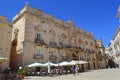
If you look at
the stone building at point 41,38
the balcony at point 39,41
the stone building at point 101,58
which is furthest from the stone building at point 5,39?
the stone building at point 101,58

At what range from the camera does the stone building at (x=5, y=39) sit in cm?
1945

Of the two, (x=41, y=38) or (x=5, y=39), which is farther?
(x=41, y=38)

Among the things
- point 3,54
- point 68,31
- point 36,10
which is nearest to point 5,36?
point 3,54

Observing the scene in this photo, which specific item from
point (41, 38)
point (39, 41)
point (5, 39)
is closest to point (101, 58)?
point (41, 38)

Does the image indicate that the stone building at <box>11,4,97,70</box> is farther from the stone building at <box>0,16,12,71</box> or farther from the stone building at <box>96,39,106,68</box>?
the stone building at <box>96,39,106,68</box>

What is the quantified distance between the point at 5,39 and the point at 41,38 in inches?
300

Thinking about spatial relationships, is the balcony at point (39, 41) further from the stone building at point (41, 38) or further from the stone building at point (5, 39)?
the stone building at point (5, 39)

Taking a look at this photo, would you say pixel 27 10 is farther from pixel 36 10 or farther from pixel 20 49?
pixel 20 49

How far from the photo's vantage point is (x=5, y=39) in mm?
20016

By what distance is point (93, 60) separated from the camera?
138 ft

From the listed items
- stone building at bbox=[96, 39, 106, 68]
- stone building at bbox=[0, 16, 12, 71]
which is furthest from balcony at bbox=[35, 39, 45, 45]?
stone building at bbox=[96, 39, 106, 68]

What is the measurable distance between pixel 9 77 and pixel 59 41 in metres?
16.0

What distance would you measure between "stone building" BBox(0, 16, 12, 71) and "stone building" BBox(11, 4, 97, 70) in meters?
3.10

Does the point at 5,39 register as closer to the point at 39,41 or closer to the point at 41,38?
the point at 39,41
